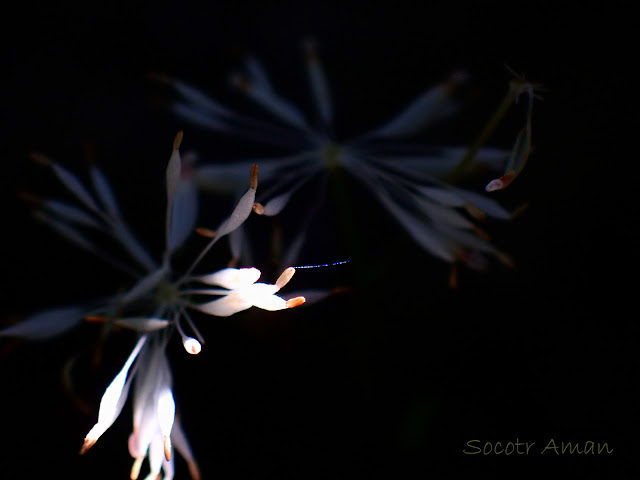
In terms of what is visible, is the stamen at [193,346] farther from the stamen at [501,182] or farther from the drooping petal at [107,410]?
the stamen at [501,182]

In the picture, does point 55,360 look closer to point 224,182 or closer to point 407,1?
point 224,182

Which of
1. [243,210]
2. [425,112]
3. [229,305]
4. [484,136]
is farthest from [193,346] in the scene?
[425,112]

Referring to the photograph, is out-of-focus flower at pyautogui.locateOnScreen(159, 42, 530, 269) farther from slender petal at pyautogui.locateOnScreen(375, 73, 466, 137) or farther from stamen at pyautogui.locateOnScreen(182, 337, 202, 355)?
stamen at pyautogui.locateOnScreen(182, 337, 202, 355)

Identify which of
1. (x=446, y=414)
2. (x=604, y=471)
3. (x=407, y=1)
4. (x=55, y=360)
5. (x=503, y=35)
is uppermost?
(x=407, y=1)

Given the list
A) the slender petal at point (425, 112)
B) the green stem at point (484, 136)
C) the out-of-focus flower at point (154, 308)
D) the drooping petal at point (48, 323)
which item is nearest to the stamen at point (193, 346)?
the out-of-focus flower at point (154, 308)

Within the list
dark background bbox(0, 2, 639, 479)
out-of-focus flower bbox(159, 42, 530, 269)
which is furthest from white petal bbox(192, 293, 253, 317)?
dark background bbox(0, 2, 639, 479)

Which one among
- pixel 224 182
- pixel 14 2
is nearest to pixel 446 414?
pixel 224 182

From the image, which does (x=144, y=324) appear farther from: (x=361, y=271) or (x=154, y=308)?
(x=361, y=271)
